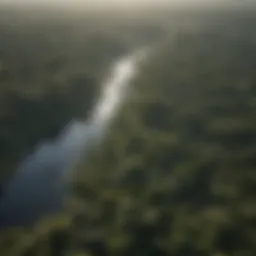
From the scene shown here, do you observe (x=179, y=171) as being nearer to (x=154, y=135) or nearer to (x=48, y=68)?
(x=154, y=135)

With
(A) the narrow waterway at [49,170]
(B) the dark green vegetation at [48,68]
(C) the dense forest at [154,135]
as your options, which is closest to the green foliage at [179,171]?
(C) the dense forest at [154,135]

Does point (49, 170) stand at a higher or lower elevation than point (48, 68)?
lower

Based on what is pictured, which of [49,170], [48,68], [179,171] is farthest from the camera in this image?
[48,68]

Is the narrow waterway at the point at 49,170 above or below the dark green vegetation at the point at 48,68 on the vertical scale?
below

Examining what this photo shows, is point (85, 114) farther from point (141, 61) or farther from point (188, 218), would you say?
point (188, 218)

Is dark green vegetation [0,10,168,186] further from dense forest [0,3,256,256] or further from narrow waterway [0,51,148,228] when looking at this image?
narrow waterway [0,51,148,228]

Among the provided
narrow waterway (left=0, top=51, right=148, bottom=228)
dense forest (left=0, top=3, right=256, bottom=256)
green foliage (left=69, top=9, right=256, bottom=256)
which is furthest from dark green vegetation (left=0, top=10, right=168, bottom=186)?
green foliage (left=69, top=9, right=256, bottom=256)

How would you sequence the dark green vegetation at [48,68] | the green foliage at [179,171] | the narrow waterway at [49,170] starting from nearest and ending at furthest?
the green foliage at [179,171] < the narrow waterway at [49,170] < the dark green vegetation at [48,68]

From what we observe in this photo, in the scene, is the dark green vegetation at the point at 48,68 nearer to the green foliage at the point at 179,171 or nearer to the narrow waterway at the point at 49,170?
the narrow waterway at the point at 49,170

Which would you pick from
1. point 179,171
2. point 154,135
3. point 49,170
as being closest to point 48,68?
point 49,170
